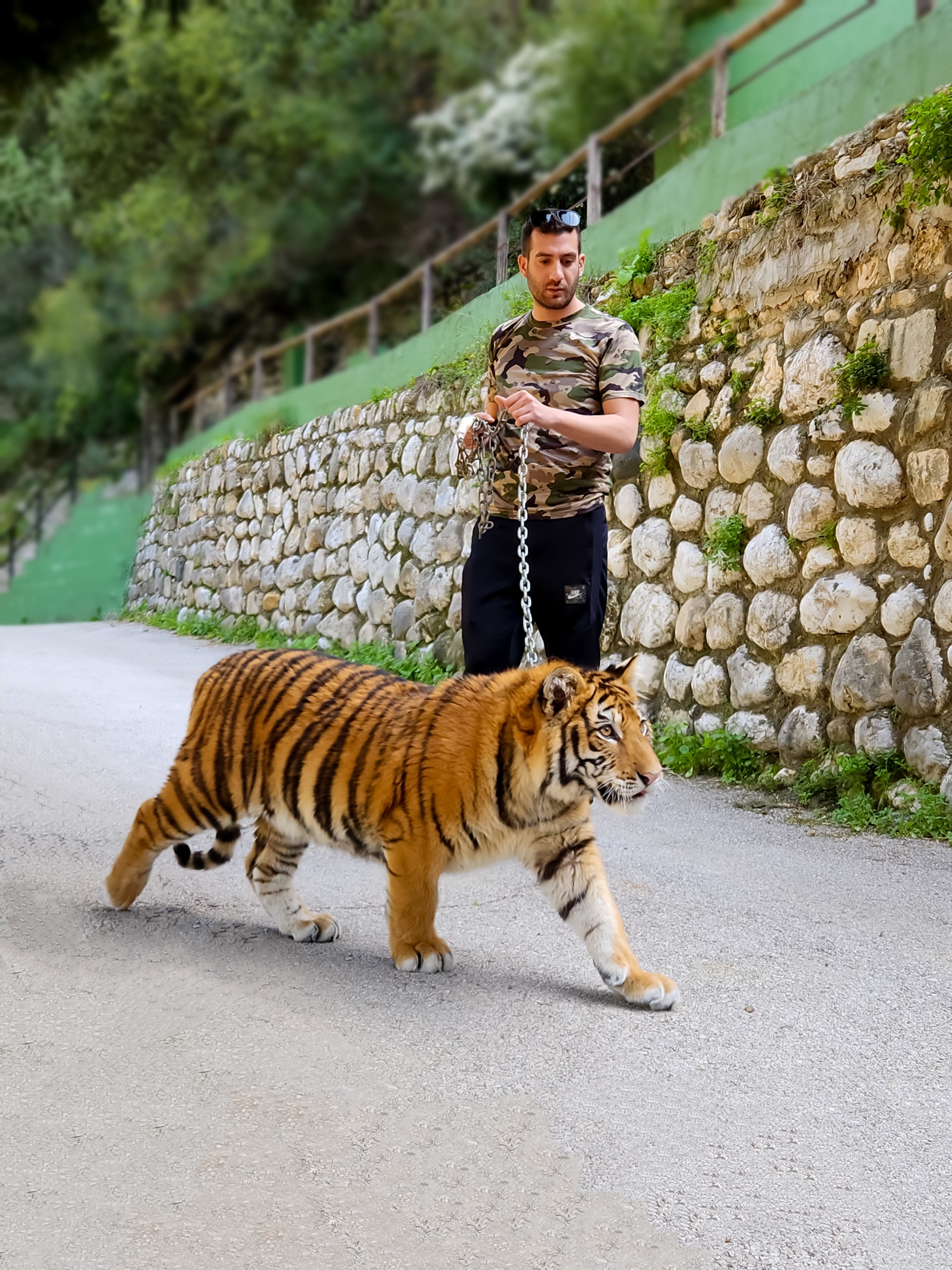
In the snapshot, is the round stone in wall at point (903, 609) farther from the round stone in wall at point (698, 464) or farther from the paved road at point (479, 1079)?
the round stone in wall at point (698, 464)

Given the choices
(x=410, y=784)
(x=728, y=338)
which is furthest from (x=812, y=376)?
(x=410, y=784)

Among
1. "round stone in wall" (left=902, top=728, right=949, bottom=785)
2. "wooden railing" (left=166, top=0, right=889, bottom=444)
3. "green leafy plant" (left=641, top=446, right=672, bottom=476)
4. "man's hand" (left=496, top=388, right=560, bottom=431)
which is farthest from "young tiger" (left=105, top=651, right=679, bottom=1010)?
"green leafy plant" (left=641, top=446, right=672, bottom=476)

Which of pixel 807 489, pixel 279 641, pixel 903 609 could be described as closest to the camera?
pixel 903 609

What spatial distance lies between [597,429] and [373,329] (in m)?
4.62

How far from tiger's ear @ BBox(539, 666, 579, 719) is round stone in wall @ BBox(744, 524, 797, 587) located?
2.70 metres

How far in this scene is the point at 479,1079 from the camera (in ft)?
7.03

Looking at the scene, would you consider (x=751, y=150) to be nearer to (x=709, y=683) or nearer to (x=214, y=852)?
(x=709, y=683)

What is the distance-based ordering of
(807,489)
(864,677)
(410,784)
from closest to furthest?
(410,784)
(864,677)
(807,489)

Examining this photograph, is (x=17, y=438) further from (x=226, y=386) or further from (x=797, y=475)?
(x=797, y=475)

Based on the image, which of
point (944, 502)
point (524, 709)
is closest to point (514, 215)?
point (944, 502)

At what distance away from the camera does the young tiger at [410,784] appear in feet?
8.10

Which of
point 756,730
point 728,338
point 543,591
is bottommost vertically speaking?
point 756,730

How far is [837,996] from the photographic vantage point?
2635 millimetres

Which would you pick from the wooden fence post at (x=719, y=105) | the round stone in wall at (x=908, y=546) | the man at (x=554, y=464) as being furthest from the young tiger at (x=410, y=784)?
the wooden fence post at (x=719, y=105)
